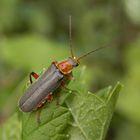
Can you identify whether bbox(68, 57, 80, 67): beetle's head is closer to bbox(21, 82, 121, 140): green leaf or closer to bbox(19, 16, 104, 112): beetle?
bbox(19, 16, 104, 112): beetle

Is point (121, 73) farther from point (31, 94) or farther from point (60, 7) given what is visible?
point (31, 94)

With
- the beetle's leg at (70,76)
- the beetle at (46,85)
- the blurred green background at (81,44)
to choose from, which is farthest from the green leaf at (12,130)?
the blurred green background at (81,44)

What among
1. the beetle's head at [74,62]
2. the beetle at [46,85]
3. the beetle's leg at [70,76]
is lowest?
the beetle's head at [74,62]

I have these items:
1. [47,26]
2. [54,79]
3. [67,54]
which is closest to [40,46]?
[67,54]

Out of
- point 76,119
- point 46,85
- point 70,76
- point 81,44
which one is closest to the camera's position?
point 76,119

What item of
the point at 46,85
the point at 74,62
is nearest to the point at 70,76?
the point at 46,85

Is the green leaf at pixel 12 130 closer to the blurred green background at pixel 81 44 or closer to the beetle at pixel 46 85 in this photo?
the beetle at pixel 46 85

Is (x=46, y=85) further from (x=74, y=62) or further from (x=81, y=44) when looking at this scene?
(x=81, y=44)
